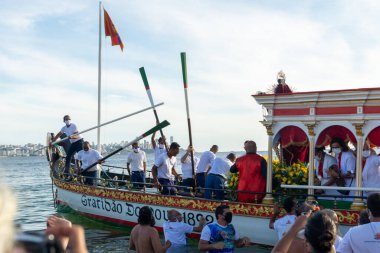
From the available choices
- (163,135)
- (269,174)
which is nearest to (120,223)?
(163,135)

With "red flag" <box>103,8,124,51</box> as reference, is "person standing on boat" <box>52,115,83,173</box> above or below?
below

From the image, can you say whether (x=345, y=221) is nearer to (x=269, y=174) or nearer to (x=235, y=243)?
(x=269, y=174)

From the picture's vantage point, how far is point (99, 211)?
16.0 m

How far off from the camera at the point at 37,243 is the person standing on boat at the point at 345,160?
9.70 meters

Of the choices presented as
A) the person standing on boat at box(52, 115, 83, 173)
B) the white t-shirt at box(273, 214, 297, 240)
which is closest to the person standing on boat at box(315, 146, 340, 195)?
the white t-shirt at box(273, 214, 297, 240)

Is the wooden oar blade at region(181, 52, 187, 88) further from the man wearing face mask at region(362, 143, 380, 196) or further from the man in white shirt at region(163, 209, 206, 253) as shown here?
the man in white shirt at region(163, 209, 206, 253)

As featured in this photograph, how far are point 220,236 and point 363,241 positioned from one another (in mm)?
2256

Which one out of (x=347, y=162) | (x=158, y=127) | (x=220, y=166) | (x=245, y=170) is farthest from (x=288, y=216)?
(x=158, y=127)

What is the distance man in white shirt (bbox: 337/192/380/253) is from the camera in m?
4.71

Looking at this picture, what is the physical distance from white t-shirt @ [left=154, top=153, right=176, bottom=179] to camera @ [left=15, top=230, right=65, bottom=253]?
38.4 feet

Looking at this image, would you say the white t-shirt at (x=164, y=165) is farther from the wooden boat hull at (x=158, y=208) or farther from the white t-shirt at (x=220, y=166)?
the white t-shirt at (x=220, y=166)

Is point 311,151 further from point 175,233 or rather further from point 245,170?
point 175,233

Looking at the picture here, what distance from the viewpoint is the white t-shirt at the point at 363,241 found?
4.71 m

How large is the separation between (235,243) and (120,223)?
332 inches
